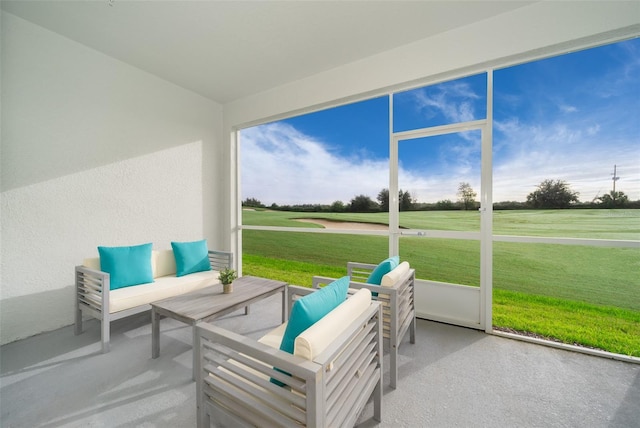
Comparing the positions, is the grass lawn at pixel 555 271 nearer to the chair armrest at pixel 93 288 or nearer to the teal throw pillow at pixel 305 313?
the teal throw pillow at pixel 305 313

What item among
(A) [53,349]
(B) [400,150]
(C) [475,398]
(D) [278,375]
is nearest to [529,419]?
(C) [475,398]

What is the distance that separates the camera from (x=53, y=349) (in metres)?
2.31

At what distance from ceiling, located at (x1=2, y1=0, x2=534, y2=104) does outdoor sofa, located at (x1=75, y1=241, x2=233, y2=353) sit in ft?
7.76

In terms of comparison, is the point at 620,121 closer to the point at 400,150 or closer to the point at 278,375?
the point at 400,150

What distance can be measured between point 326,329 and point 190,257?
2809 mm

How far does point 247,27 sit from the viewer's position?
8.58 ft

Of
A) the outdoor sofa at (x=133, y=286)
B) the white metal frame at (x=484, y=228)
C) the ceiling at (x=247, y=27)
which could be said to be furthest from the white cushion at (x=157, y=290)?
the ceiling at (x=247, y=27)

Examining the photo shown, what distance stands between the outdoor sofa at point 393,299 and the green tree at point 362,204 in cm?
354

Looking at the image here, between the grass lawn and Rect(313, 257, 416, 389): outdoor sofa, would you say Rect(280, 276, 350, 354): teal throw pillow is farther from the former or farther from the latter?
the grass lawn

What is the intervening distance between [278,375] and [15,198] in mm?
3274

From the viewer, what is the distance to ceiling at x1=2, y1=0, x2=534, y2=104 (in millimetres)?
2330

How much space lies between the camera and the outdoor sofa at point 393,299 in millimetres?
1781

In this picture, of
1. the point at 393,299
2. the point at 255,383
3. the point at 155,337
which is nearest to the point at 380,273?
the point at 393,299

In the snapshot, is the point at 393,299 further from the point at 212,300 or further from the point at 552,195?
the point at 552,195
